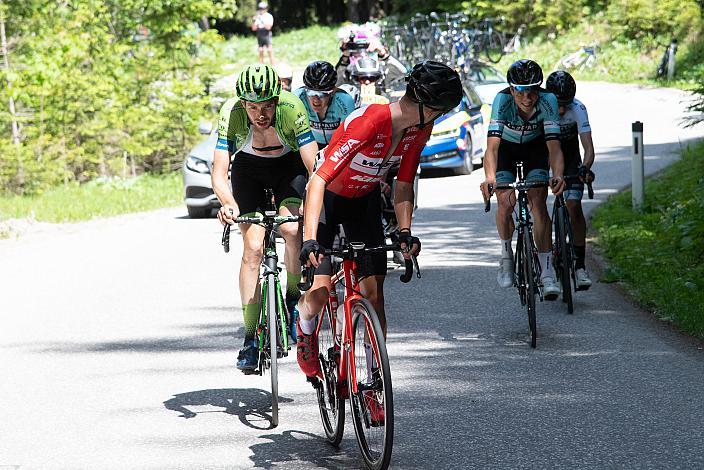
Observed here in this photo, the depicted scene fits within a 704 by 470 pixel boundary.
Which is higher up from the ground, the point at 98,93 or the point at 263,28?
the point at 263,28

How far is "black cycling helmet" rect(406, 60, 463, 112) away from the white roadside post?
908 centimetres

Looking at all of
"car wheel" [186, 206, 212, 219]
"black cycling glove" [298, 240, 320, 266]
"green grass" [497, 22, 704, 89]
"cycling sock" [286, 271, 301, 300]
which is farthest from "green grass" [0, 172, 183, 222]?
"green grass" [497, 22, 704, 89]

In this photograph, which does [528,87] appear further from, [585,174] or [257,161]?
[257,161]

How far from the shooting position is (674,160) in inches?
801

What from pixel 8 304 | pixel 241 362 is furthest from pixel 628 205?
pixel 241 362

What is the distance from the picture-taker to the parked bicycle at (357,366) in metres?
5.43

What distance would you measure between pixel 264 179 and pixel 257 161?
0.13 m

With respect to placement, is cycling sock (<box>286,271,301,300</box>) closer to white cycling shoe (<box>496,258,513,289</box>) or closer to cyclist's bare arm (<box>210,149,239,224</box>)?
cyclist's bare arm (<box>210,149,239,224</box>)

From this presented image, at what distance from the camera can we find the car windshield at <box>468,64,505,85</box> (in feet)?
85.8

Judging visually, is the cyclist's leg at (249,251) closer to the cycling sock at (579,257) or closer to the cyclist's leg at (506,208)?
the cyclist's leg at (506,208)

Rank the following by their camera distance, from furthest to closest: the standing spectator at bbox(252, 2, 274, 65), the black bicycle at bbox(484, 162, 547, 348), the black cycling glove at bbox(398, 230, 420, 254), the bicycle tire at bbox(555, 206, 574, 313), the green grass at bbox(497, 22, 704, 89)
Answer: the standing spectator at bbox(252, 2, 274, 65) → the green grass at bbox(497, 22, 704, 89) → the bicycle tire at bbox(555, 206, 574, 313) → the black bicycle at bbox(484, 162, 547, 348) → the black cycling glove at bbox(398, 230, 420, 254)

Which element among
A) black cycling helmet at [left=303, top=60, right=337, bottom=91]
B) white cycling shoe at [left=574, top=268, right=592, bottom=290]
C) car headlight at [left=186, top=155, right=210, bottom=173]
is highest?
black cycling helmet at [left=303, top=60, right=337, bottom=91]

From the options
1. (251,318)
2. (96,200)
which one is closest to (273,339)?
(251,318)

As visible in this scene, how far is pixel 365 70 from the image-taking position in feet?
42.9
